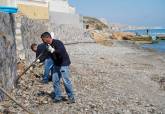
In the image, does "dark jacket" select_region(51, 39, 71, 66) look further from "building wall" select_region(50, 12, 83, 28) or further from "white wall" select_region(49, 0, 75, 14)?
"white wall" select_region(49, 0, 75, 14)

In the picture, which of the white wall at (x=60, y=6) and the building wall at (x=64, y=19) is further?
the white wall at (x=60, y=6)

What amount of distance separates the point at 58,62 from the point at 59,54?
25cm

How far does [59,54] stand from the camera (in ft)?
31.2

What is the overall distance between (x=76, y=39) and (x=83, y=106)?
29.1 m

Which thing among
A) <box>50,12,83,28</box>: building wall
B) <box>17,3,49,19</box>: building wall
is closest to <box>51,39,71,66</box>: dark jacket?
<box>17,3,49,19</box>: building wall

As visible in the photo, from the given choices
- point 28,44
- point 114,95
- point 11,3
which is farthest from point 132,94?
point 11,3

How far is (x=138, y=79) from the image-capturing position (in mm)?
15031

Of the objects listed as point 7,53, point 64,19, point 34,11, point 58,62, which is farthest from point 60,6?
point 58,62

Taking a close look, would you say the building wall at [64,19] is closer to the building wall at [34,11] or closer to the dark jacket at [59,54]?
the building wall at [34,11]

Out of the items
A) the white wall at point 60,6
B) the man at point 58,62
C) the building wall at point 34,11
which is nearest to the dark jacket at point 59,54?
the man at point 58,62

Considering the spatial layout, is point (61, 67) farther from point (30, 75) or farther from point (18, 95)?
point (30, 75)

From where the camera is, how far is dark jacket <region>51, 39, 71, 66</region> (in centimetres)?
949

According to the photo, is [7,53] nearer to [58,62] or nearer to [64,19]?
[58,62]

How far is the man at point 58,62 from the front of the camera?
9.44 meters
